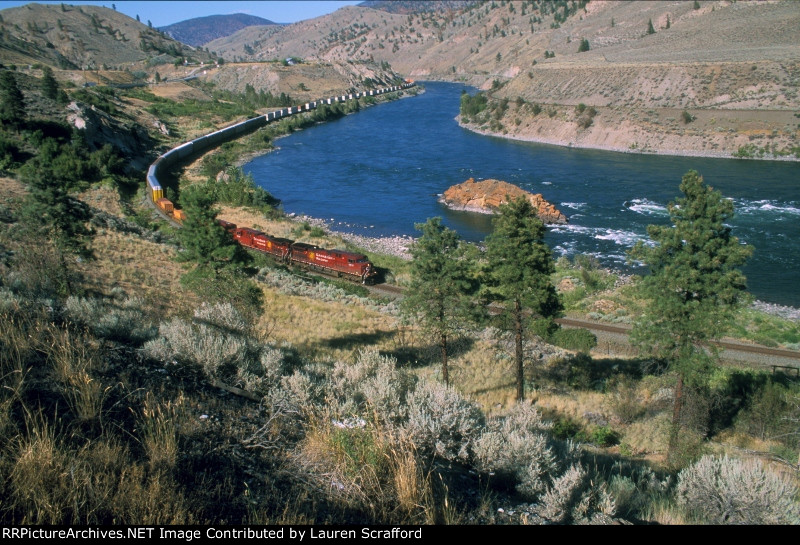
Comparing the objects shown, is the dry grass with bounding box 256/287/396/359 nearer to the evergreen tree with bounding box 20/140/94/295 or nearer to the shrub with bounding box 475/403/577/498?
the evergreen tree with bounding box 20/140/94/295

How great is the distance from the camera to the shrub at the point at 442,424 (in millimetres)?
5699

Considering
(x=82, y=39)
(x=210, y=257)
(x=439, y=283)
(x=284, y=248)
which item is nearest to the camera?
(x=439, y=283)

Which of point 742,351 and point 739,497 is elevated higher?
point 739,497

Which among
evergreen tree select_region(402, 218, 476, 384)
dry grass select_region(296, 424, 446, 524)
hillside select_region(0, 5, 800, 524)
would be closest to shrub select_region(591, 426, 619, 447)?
hillside select_region(0, 5, 800, 524)

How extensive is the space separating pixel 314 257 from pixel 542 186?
27.0 meters

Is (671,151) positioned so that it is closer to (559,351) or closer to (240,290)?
(559,351)

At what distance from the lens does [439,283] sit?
15805mm

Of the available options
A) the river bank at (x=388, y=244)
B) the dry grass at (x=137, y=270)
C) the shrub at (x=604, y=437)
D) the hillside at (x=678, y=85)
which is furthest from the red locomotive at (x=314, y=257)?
the hillside at (x=678, y=85)

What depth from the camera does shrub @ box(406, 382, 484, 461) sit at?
570 centimetres

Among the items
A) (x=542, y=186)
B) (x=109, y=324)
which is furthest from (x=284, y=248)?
(x=542, y=186)

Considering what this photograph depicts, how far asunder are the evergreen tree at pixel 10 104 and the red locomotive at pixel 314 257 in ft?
80.9

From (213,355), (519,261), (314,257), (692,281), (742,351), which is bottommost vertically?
(742,351)

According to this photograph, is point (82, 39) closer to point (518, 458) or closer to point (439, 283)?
A: point (439, 283)
